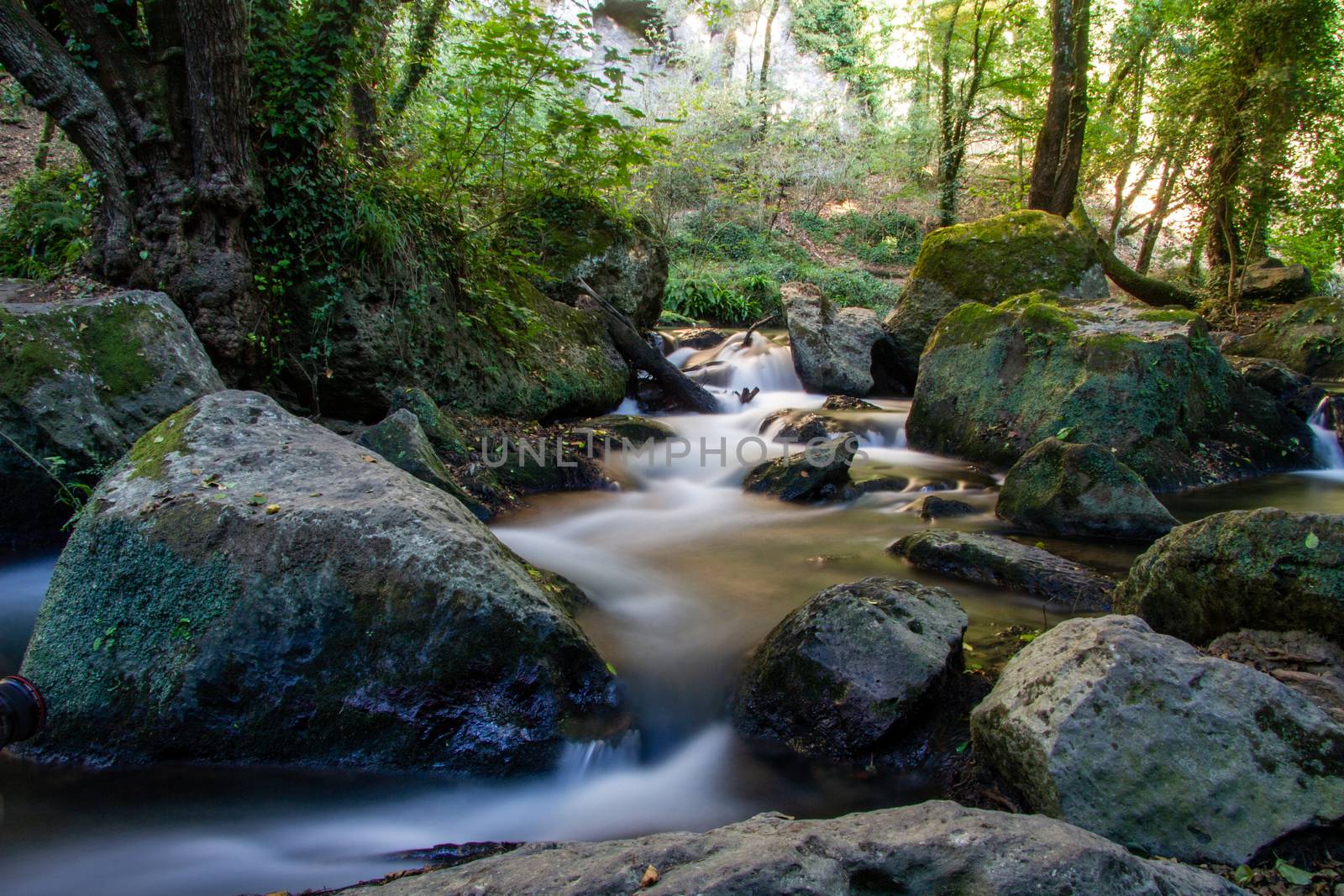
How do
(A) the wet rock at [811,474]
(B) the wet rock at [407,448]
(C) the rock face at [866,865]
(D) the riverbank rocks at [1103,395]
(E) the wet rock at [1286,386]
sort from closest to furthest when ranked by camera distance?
(C) the rock face at [866,865]
(B) the wet rock at [407,448]
(A) the wet rock at [811,474]
(D) the riverbank rocks at [1103,395]
(E) the wet rock at [1286,386]

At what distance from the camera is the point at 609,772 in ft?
9.89

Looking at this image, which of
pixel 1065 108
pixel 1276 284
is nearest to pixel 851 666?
pixel 1065 108

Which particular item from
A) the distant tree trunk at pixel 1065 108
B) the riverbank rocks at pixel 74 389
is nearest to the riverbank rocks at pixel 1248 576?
the riverbank rocks at pixel 74 389

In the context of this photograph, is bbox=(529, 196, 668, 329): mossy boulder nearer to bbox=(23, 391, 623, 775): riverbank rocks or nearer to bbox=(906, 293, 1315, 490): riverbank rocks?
bbox=(906, 293, 1315, 490): riverbank rocks

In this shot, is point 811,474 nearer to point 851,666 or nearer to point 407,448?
point 407,448

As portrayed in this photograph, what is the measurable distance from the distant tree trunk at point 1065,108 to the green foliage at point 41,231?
501 inches

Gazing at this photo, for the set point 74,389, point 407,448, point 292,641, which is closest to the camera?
point 292,641

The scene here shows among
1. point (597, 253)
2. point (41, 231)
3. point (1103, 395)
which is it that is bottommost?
point (1103, 395)

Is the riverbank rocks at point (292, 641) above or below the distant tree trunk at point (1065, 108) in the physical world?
below

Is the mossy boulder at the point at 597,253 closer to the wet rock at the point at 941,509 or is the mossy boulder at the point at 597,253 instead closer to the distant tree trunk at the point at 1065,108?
the wet rock at the point at 941,509

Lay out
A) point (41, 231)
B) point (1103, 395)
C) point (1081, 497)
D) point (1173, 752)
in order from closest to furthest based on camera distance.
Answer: point (1173, 752)
point (1081, 497)
point (41, 231)
point (1103, 395)

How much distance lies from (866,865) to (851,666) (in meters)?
1.56

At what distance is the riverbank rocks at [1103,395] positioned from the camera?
6836 mm

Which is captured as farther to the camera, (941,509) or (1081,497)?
(941,509)
